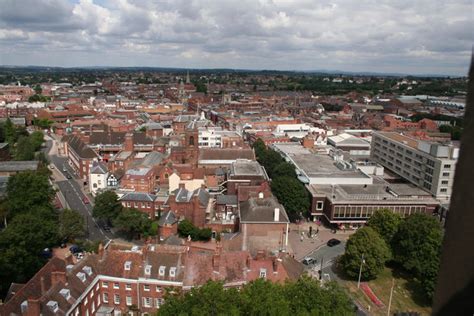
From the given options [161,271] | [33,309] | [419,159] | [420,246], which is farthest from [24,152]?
[419,159]

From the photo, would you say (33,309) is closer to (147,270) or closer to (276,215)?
(147,270)

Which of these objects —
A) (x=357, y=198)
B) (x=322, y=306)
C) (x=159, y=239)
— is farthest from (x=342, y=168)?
(x=322, y=306)

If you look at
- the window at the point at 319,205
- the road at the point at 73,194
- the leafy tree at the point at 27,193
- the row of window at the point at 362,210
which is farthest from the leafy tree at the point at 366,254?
the leafy tree at the point at 27,193

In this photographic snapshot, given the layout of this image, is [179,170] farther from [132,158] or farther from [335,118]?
[335,118]

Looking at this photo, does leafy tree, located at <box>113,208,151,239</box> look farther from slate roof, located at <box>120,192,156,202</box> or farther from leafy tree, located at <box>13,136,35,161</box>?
leafy tree, located at <box>13,136,35,161</box>

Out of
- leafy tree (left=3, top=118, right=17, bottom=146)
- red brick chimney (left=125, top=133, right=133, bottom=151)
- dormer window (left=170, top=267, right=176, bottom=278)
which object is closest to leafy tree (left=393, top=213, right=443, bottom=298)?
dormer window (left=170, top=267, right=176, bottom=278)

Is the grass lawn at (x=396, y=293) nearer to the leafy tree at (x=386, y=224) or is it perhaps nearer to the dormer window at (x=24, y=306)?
the leafy tree at (x=386, y=224)
